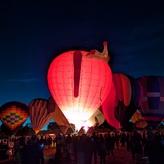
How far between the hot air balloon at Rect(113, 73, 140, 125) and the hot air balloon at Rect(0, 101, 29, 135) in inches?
538

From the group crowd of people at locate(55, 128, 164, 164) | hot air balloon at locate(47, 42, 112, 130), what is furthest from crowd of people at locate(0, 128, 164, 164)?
hot air balloon at locate(47, 42, 112, 130)

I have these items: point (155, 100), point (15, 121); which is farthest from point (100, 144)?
point (15, 121)

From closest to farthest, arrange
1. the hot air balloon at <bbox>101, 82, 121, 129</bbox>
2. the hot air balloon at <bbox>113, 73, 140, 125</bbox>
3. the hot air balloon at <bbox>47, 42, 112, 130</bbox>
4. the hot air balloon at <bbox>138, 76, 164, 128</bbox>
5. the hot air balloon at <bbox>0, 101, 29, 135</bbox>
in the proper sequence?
the hot air balloon at <bbox>47, 42, 112, 130</bbox> < the hot air balloon at <bbox>113, 73, 140, 125</bbox> < the hot air balloon at <bbox>101, 82, 121, 129</bbox> < the hot air balloon at <bbox>138, 76, 164, 128</bbox> < the hot air balloon at <bbox>0, 101, 29, 135</bbox>

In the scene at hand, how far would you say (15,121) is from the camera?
32875mm

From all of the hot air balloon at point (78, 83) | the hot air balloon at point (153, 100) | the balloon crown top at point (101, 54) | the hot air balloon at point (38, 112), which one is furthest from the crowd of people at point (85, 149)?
the hot air balloon at point (38, 112)

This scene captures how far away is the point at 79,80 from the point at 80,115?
119 inches

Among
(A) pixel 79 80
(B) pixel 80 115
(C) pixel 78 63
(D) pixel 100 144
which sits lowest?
(D) pixel 100 144

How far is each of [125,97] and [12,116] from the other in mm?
15070

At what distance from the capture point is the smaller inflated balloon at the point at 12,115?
3294 centimetres

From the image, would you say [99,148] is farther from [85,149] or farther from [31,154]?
[31,154]

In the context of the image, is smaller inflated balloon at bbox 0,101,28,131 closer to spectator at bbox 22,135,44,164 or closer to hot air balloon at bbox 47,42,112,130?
hot air balloon at bbox 47,42,112,130

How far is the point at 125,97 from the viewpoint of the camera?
2478 cm

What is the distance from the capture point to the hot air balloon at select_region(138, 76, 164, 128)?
1120 inches

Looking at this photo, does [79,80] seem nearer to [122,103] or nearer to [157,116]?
[122,103]
